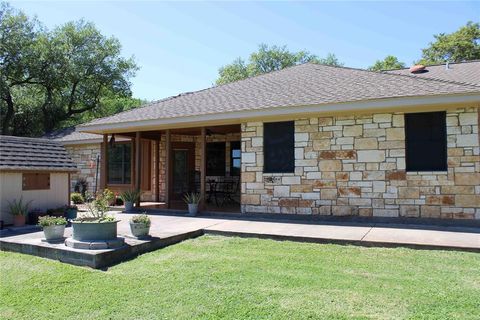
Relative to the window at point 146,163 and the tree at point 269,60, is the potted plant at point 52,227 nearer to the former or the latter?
the window at point 146,163

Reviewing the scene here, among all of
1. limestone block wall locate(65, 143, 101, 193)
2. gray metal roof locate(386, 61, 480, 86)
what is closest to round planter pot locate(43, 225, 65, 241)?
gray metal roof locate(386, 61, 480, 86)

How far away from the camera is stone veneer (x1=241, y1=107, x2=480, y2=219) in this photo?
25.0 feet

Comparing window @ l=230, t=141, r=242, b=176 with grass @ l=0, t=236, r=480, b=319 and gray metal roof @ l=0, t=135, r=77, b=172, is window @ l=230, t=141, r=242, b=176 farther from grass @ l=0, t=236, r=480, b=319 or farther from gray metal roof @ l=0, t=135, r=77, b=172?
grass @ l=0, t=236, r=480, b=319

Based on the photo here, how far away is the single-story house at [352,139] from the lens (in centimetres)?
762

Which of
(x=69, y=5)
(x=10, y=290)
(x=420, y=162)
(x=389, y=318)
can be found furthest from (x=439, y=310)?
(x=69, y=5)

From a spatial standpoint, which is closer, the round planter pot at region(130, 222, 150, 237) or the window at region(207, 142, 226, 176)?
the round planter pot at region(130, 222, 150, 237)

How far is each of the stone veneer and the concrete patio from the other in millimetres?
560

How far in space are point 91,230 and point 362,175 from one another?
18.1 ft

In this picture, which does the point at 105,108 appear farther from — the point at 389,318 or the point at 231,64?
the point at 389,318

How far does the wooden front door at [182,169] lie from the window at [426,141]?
7661 mm

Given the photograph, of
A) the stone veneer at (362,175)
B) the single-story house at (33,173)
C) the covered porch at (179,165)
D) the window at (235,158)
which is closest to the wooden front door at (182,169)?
the covered porch at (179,165)

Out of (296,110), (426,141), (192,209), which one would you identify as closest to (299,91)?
(296,110)

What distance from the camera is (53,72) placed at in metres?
23.5

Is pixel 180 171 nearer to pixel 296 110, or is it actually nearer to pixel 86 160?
pixel 86 160
